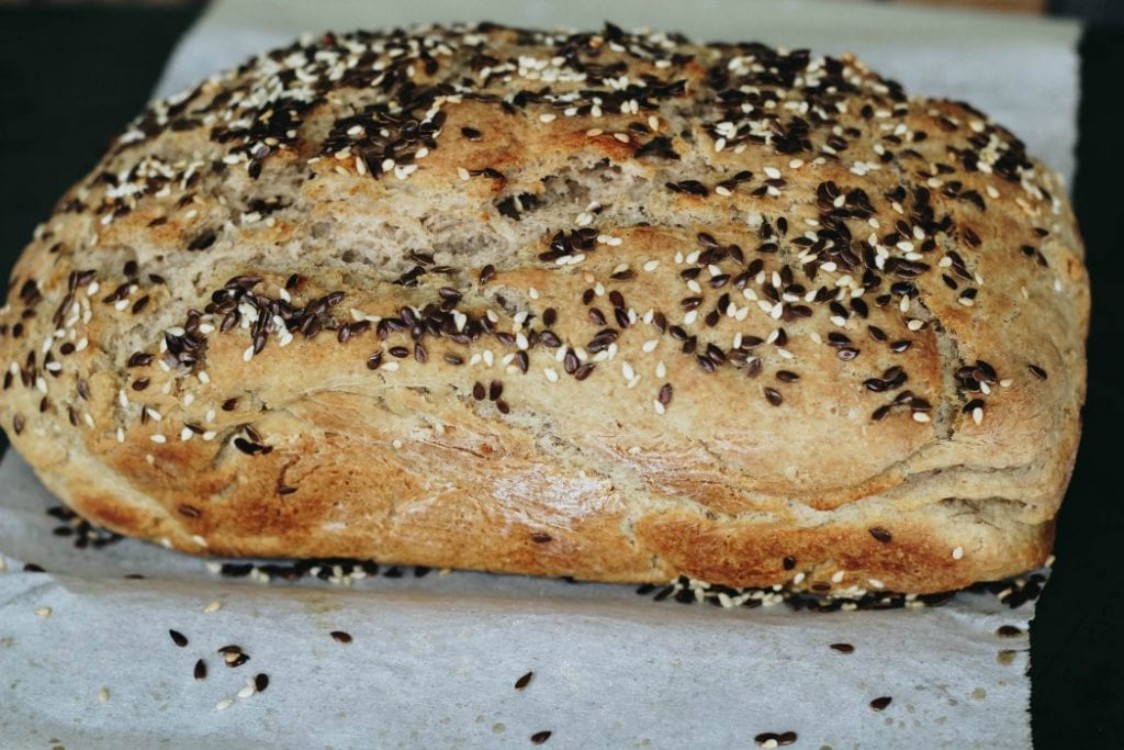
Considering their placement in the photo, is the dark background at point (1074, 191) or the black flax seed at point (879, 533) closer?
the dark background at point (1074, 191)

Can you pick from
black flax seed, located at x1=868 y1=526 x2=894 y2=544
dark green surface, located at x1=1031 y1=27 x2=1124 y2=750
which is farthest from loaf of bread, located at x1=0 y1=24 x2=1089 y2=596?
dark green surface, located at x1=1031 y1=27 x2=1124 y2=750

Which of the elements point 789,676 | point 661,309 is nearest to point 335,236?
point 661,309

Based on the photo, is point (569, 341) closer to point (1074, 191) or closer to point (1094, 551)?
point (1094, 551)

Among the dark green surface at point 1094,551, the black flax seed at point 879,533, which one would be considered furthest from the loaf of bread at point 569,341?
the dark green surface at point 1094,551

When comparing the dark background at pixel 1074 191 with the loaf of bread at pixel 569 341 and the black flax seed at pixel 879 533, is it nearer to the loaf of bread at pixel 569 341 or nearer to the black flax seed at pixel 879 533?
the loaf of bread at pixel 569 341

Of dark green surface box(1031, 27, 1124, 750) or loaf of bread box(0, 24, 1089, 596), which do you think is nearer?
dark green surface box(1031, 27, 1124, 750)

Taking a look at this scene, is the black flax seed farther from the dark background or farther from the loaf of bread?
the dark background
